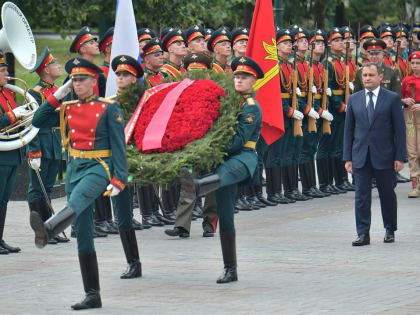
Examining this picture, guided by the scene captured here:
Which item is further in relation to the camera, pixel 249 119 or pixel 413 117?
pixel 413 117

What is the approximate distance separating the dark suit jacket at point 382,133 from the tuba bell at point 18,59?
345 centimetres

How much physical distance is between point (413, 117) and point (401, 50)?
11.1 feet

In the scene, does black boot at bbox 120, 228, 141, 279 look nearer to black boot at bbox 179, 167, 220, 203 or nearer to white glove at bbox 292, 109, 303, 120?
black boot at bbox 179, 167, 220, 203

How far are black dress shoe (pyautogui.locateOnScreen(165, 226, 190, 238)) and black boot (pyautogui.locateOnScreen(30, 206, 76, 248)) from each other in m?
3.98

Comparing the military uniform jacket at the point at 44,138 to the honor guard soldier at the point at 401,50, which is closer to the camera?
the military uniform jacket at the point at 44,138

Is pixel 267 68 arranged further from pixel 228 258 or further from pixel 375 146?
pixel 228 258

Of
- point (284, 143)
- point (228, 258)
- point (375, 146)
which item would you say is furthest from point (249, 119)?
point (284, 143)

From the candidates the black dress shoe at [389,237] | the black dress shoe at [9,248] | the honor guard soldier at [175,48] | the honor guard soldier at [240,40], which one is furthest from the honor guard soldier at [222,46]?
the black dress shoe at [9,248]

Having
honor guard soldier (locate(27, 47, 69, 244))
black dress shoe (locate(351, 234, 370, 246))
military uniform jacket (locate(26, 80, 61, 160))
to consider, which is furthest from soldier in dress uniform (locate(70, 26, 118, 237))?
black dress shoe (locate(351, 234, 370, 246))

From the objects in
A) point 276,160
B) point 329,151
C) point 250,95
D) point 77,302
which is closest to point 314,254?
point 250,95

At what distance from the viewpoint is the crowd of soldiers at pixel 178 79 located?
9.45 metres

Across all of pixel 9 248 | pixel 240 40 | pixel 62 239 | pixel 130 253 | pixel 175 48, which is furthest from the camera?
pixel 240 40

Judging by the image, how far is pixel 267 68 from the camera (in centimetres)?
1490

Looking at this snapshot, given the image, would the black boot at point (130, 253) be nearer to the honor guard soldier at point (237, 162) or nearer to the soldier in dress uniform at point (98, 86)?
the honor guard soldier at point (237, 162)
